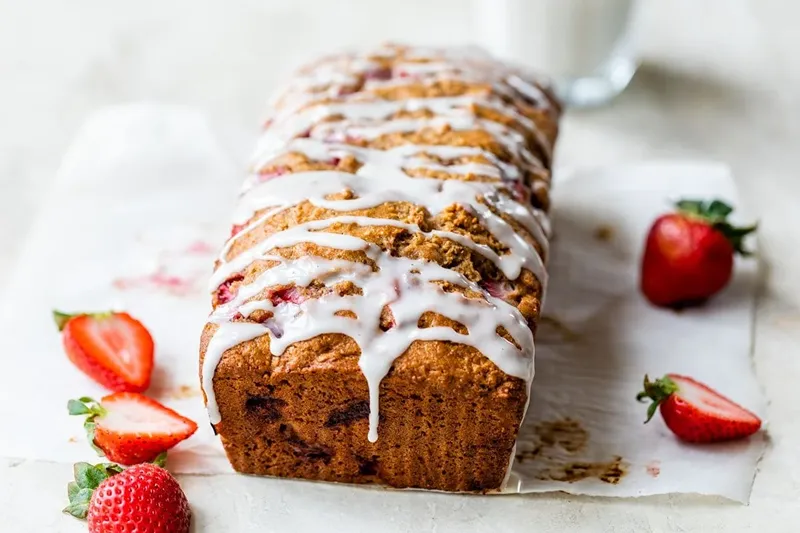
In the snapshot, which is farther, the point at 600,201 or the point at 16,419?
the point at 600,201

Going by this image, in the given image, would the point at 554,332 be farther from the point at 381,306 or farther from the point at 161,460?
the point at 161,460

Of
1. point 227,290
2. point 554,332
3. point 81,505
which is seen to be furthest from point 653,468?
point 81,505

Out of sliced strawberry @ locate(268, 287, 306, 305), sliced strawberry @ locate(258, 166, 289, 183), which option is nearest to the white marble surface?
sliced strawberry @ locate(268, 287, 306, 305)

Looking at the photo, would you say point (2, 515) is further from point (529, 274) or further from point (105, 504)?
point (529, 274)

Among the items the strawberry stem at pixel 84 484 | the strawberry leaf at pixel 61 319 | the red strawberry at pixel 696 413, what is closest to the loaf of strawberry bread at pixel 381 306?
the strawberry stem at pixel 84 484

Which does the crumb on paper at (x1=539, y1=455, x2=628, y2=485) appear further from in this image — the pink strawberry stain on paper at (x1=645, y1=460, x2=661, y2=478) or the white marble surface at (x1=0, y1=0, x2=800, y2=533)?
the white marble surface at (x1=0, y1=0, x2=800, y2=533)

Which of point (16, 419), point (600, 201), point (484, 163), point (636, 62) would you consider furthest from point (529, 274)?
point (636, 62)
